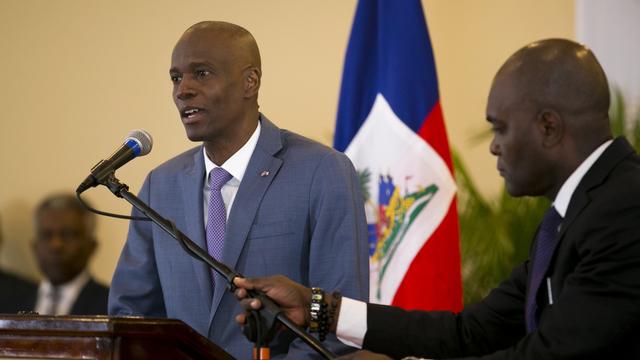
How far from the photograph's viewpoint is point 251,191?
3.62m

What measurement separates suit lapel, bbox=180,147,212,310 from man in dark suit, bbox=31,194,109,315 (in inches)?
103

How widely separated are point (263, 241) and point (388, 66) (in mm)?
1965

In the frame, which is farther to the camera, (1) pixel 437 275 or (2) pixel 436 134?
(2) pixel 436 134

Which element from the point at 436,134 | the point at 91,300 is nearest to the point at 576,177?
the point at 436,134

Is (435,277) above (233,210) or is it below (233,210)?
below

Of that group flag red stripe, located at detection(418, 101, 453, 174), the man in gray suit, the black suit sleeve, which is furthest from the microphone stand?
flag red stripe, located at detection(418, 101, 453, 174)

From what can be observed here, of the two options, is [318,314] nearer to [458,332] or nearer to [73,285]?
[458,332]

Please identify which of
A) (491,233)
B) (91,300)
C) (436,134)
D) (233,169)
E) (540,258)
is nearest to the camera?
(540,258)

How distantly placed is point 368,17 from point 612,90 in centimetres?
124

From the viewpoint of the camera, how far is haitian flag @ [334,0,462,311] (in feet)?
16.8

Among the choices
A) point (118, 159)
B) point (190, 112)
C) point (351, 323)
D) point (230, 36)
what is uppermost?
point (230, 36)

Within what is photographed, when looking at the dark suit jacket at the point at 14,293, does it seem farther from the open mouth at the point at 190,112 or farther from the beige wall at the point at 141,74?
the open mouth at the point at 190,112

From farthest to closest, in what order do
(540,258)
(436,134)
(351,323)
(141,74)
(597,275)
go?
(141,74), (436,134), (351,323), (540,258), (597,275)

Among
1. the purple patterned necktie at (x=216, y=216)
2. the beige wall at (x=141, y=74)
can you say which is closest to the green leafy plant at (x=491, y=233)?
the beige wall at (x=141, y=74)
